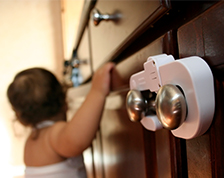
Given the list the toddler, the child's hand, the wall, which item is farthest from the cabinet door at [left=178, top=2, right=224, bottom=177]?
the wall

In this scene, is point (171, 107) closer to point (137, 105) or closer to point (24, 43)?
point (137, 105)

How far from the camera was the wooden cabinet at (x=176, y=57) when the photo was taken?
14 cm

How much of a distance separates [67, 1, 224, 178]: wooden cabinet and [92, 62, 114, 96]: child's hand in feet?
0.07

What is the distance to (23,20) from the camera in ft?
4.48

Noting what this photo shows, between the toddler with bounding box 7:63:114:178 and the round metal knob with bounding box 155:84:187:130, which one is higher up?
the round metal knob with bounding box 155:84:187:130

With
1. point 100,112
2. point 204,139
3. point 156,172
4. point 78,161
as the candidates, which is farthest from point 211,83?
point 78,161

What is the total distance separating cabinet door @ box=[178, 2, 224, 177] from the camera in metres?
0.14

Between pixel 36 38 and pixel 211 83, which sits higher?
pixel 36 38

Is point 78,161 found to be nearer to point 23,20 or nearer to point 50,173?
point 50,173

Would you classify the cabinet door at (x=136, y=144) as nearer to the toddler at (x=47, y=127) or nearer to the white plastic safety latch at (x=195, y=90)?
the white plastic safety latch at (x=195, y=90)

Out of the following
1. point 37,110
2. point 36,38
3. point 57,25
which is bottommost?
point 37,110

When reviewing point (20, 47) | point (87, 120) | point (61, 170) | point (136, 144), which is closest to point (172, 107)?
point (136, 144)

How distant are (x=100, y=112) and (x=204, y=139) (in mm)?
383

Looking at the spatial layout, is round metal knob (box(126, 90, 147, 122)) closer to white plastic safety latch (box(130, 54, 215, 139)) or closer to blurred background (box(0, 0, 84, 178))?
white plastic safety latch (box(130, 54, 215, 139))
